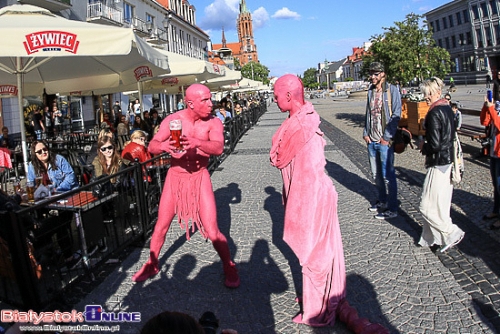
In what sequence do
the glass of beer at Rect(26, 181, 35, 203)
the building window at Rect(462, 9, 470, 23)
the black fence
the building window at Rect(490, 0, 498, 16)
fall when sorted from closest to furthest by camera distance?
1. the black fence
2. the glass of beer at Rect(26, 181, 35, 203)
3. the building window at Rect(490, 0, 498, 16)
4. the building window at Rect(462, 9, 470, 23)

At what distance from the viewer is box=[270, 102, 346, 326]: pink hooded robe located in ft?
8.86

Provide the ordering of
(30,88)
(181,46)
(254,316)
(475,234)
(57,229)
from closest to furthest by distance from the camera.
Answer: (254,316) < (57,229) < (475,234) < (30,88) < (181,46)

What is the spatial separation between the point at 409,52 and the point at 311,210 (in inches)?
526

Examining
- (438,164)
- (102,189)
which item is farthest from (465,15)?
(102,189)

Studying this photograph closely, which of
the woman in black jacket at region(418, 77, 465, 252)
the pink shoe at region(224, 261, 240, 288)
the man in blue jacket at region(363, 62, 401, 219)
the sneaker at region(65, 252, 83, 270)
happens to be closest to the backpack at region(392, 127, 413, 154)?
the man in blue jacket at region(363, 62, 401, 219)

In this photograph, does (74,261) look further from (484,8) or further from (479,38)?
(484,8)

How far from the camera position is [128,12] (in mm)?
33219

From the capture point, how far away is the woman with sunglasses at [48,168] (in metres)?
5.29

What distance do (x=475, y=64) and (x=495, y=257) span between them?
249 feet

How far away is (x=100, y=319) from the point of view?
6.18 feet

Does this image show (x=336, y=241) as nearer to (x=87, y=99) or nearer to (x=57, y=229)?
(x=57, y=229)

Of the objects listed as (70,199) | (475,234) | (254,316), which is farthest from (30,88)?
(475,234)

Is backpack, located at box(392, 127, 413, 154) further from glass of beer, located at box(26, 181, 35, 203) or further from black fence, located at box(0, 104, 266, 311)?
glass of beer, located at box(26, 181, 35, 203)

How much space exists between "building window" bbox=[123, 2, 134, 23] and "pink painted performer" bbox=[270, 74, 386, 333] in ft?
104
